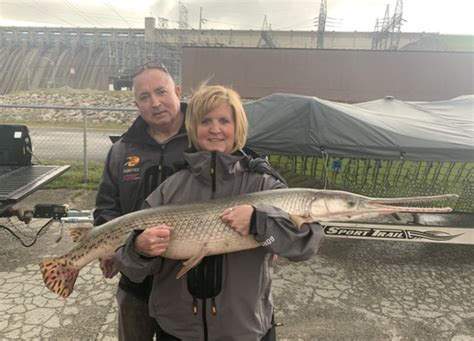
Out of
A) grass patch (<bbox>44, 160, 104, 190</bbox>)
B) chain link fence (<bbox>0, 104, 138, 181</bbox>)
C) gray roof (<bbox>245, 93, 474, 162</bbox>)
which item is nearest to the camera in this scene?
gray roof (<bbox>245, 93, 474, 162</bbox>)

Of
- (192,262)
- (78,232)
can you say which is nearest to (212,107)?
(192,262)

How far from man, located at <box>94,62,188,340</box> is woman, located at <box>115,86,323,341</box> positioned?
30 centimetres

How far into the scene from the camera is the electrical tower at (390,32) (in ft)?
184

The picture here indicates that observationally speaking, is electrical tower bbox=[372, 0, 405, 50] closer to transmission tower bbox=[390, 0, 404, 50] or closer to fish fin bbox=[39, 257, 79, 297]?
transmission tower bbox=[390, 0, 404, 50]

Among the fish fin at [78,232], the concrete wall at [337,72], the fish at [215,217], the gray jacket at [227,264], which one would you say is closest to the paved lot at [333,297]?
the fish fin at [78,232]

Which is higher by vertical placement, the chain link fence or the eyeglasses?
the eyeglasses

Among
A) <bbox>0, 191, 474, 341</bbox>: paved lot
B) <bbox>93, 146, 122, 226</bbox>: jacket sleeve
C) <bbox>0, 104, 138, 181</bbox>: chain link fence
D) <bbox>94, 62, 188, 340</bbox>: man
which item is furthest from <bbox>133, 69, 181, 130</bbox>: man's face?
<bbox>0, 104, 138, 181</bbox>: chain link fence

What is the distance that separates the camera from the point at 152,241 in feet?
5.91

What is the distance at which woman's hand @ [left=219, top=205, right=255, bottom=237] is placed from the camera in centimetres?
183

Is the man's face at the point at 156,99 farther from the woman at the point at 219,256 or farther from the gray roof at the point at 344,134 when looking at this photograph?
the gray roof at the point at 344,134

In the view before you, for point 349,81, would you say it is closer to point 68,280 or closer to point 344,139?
point 344,139

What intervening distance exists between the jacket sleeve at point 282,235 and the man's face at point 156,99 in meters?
0.88

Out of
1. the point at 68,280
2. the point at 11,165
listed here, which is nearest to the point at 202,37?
the point at 11,165

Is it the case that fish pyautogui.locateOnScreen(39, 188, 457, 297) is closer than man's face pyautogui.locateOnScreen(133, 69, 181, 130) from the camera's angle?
Yes
